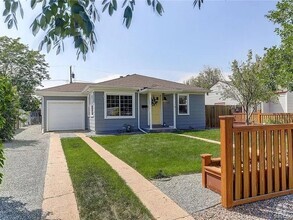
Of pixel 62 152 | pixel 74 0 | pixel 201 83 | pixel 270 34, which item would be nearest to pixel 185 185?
pixel 74 0

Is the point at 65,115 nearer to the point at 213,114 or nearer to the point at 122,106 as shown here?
the point at 122,106

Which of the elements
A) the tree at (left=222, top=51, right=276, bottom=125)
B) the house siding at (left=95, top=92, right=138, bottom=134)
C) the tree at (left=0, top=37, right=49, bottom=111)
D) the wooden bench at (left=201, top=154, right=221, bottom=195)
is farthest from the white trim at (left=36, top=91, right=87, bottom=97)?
the tree at (left=0, top=37, right=49, bottom=111)

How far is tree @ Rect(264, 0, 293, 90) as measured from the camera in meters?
12.1

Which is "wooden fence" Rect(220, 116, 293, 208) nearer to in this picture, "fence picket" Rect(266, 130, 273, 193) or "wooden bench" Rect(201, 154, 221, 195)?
"fence picket" Rect(266, 130, 273, 193)

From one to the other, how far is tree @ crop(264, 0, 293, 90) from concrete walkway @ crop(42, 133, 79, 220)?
1078 cm

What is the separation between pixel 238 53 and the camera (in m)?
17.8

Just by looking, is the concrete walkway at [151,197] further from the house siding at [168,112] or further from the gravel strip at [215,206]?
the house siding at [168,112]

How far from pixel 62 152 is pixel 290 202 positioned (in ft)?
24.5

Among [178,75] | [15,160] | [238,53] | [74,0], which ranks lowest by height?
[15,160]

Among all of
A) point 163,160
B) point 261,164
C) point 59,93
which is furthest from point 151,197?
point 59,93

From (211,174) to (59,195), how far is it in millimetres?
2715

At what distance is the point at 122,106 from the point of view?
16688mm

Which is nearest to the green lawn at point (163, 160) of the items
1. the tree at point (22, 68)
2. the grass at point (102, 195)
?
the grass at point (102, 195)

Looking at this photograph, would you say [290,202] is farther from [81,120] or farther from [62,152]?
[81,120]
